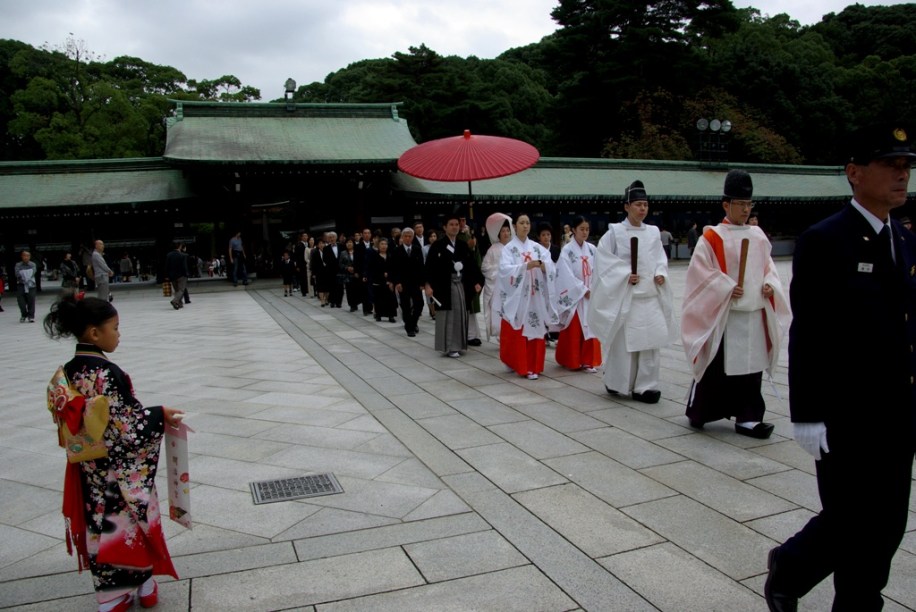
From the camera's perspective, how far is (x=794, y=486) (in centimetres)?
355

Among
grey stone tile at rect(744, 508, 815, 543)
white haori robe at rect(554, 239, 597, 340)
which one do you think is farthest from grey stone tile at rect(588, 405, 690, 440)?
white haori robe at rect(554, 239, 597, 340)

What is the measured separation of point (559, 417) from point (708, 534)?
2106 millimetres

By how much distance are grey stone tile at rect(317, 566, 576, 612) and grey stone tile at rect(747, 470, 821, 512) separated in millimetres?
1547

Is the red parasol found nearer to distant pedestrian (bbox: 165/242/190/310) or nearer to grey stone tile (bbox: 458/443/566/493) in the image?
grey stone tile (bbox: 458/443/566/493)

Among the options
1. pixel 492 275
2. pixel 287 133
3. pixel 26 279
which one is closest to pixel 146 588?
pixel 492 275

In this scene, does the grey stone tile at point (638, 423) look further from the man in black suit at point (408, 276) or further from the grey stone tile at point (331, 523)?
the man in black suit at point (408, 276)

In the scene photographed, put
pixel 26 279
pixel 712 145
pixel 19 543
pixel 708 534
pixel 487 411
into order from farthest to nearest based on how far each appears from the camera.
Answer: pixel 712 145, pixel 26 279, pixel 487 411, pixel 19 543, pixel 708 534

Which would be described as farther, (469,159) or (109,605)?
(469,159)

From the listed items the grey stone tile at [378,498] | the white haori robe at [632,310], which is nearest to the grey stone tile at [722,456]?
the white haori robe at [632,310]

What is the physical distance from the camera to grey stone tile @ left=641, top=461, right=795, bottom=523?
3.26m

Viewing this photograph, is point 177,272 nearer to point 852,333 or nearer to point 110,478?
point 110,478

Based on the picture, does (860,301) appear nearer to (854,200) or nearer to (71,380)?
(854,200)

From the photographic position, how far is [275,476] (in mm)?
3973

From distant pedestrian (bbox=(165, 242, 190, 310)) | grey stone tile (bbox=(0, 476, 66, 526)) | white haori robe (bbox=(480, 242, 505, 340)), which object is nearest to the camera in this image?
grey stone tile (bbox=(0, 476, 66, 526))
